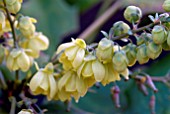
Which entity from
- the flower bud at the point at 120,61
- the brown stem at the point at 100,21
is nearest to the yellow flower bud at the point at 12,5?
the flower bud at the point at 120,61

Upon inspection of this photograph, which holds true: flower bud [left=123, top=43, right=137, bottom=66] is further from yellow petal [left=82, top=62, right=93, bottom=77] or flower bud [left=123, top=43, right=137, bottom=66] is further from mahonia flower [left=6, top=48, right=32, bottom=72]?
mahonia flower [left=6, top=48, right=32, bottom=72]

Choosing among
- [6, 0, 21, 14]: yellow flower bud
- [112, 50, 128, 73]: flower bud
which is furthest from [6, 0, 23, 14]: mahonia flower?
[112, 50, 128, 73]: flower bud

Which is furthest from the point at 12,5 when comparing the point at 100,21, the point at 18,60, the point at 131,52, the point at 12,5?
the point at 100,21

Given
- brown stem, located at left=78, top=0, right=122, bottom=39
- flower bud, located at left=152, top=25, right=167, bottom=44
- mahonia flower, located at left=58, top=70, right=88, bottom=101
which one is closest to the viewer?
flower bud, located at left=152, top=25, right=167, bottom=44

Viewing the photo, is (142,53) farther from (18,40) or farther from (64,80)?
(18,40)

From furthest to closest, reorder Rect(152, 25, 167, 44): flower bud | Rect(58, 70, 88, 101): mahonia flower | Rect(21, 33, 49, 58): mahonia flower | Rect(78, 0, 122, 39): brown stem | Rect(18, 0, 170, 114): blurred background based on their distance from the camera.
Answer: Rect(78, 0, 122, 39): brown stem, Rect(18, 0, 170, 114): blurred background, Rect(21, 33, 49, 58): mahonia flower, Rect(58, 70, 88, 101): mahonia flower, Rect(152, 25, 167, 44): flower bud

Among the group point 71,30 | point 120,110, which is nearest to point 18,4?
point 120,110

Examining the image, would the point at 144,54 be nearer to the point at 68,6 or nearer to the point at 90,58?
the point at 90,58
